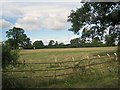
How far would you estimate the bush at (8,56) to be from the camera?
25.6ft

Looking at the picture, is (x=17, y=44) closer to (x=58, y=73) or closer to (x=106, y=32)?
(x=58, y=73)

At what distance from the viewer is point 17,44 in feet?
27.0

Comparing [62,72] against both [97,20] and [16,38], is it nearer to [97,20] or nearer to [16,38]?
[16,38]

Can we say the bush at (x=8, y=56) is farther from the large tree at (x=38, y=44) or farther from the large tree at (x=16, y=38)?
the large tree at (x=38, y=44)

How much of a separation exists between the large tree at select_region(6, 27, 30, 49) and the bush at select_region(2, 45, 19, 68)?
20cm

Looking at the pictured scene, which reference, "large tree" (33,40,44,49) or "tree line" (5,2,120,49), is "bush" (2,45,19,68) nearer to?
"large tree" (33,40,44,49)

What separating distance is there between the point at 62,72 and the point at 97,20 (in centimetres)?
633

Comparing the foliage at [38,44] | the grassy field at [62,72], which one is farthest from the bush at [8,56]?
the foliage at [38,44]

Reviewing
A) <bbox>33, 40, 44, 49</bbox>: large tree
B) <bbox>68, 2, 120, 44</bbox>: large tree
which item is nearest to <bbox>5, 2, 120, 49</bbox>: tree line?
<bbox>68, 2, 120, 44</bbox>: large tree

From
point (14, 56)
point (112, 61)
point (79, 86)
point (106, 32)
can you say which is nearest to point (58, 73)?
point (79, 86)

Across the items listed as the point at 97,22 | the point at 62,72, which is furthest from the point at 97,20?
the point at 62,72

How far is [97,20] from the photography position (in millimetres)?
14398

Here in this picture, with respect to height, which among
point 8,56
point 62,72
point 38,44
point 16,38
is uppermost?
point 16,38

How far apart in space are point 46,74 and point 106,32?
300 inches
